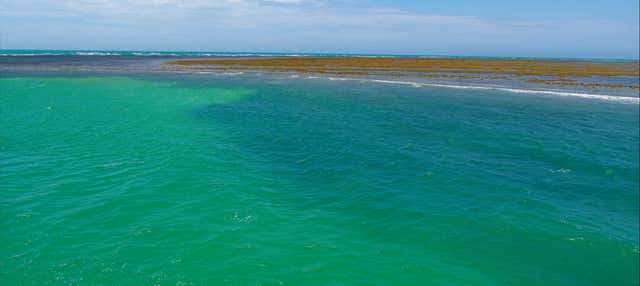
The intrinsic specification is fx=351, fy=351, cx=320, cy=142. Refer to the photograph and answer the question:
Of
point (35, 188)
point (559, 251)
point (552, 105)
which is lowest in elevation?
point (559, 251)

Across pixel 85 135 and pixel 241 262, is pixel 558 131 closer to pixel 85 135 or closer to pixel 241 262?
pixel 241 262

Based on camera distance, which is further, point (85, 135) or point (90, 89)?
point (90, 89)

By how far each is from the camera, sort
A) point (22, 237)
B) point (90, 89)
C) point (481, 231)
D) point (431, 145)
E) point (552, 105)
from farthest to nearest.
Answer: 1. point (90, 89)
2. point (552, 105)
3. point (431, 145)
4. point (481, 231)
5. point (22, 237)

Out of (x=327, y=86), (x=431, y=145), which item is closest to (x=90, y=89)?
(x=327, y=86)
